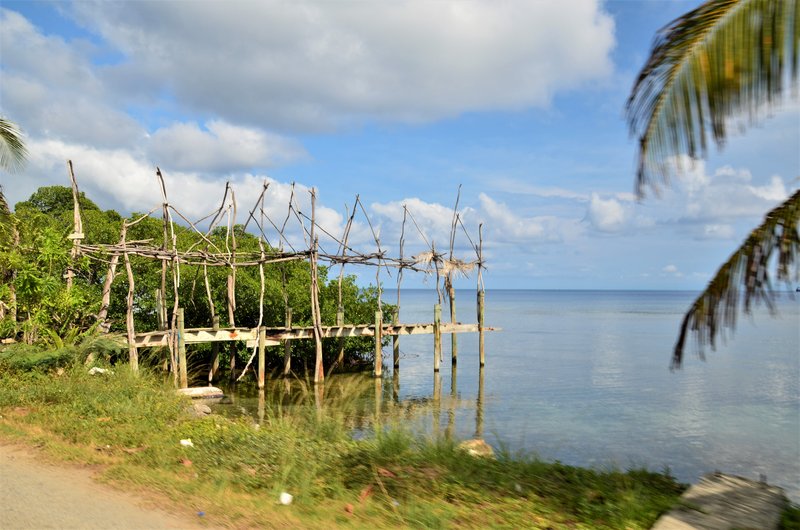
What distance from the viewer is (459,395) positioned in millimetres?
19016

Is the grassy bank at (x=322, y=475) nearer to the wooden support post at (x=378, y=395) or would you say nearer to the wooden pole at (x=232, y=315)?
the wooden support post at (x=378, y=395)

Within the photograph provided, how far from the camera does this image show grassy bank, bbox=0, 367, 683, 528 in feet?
16.2

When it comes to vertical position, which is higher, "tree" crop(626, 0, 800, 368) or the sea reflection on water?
"tree" crop(626, 0, 800, 368)

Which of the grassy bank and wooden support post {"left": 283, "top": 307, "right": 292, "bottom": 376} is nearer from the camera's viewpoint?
the grassy bank

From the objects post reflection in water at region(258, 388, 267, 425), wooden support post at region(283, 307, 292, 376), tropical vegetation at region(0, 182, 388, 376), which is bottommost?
post reflection in water at region(258, 388, 267, 425)

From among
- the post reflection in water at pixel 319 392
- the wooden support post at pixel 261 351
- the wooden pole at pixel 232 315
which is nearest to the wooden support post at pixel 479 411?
the post reflection in water at pixel 319 392

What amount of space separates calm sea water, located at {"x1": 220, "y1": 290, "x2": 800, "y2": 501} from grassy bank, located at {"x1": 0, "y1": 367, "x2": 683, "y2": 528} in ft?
3.98

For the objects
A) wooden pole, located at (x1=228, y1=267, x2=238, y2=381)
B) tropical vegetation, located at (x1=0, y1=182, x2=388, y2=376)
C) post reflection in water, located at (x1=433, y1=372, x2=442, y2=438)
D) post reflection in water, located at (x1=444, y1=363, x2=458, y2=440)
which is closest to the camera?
tropical vegetation, located at (x1=0, y1=182, x2=388, y2=376)

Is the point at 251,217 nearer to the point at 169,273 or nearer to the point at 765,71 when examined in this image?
the point at 169,273

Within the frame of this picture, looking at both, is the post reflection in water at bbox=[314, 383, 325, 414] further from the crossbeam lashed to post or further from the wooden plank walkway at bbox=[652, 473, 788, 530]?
the wooden plank walkway at bbox=[652, 473, 788, 530]

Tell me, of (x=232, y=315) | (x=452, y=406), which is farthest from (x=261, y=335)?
(x=452, y=406)

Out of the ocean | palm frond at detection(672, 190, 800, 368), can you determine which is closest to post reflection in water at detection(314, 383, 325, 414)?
the ocean

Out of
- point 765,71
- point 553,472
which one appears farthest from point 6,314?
point 765,71

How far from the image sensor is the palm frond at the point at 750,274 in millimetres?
4355
